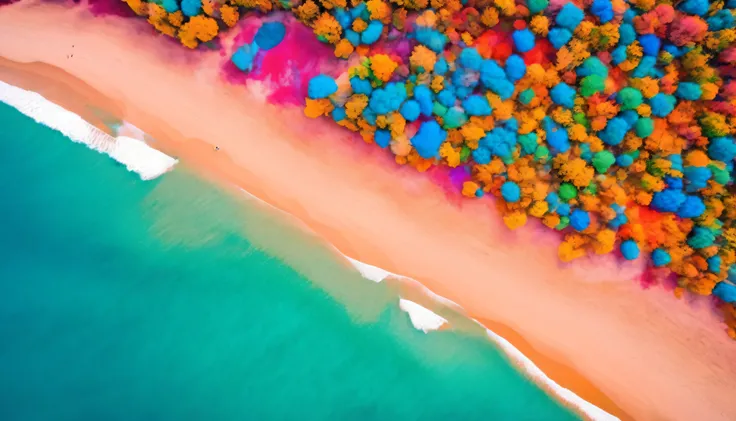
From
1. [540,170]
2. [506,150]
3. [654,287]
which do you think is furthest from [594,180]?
[654,287]

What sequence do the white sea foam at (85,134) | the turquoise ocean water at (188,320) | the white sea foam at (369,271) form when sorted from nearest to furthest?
the turquoise ocean water at (188,320) < the white sea foam at (85,134) < the white sea foam at (369,271)

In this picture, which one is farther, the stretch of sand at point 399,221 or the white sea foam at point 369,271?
the stretch of sand at point 399,221

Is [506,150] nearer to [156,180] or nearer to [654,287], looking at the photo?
[654,287]

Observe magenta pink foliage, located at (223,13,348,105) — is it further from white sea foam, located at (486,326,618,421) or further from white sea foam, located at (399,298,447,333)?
white sea foam, located at (486,326,618,421)

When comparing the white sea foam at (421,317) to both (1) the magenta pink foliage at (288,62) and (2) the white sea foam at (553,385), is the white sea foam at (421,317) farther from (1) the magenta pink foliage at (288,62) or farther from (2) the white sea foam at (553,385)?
(1) the magenta pink foliage at (288,62)

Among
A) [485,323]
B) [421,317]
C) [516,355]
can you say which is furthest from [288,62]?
[516,355]

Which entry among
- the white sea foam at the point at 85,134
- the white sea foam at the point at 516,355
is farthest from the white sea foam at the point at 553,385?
the white sea foam at the point at 85,134
